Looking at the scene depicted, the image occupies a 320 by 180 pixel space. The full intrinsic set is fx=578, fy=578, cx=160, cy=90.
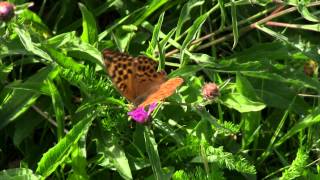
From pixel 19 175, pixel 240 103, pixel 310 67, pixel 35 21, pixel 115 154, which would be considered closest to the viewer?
pixel 19 175

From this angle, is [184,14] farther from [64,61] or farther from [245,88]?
[64,61]

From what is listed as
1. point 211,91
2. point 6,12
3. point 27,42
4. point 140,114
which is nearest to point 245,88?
point 211,91

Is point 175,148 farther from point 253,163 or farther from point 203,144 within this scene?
point 253,163

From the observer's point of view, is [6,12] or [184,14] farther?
[184,14]

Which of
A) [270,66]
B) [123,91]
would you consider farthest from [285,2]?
[123,91]

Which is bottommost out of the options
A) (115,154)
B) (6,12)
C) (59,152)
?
(115,154)

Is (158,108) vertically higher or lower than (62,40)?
lower
